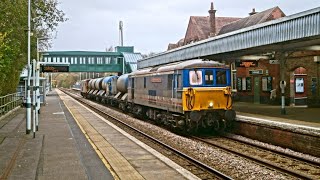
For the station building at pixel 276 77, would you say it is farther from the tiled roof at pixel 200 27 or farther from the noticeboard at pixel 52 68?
the tiled roof at pixel 200 27

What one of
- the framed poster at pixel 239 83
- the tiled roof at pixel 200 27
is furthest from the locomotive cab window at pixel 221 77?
the tiled roof at pixel 200 27

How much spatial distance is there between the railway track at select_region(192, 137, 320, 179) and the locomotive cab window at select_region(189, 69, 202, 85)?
2.25 m

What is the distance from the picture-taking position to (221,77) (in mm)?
16266

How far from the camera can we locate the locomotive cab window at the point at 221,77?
16188mm

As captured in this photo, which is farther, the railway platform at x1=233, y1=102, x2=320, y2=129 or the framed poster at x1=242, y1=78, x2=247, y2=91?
the framed poster at x1=242, y1=78, x2=247, y2=91

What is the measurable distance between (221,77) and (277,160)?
5.31 metres

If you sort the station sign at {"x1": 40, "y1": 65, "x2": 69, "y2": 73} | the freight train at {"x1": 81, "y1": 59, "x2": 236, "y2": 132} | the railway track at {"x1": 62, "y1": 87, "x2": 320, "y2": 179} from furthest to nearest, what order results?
1. the station sign at {"x1": 40, "y1": 65, "x2": 69, "y2": 73}
2. the freight train at {"x1": 81, "y1": 59, "x2": 236, "y2": 132}
3. the railway track at {"x1": 62, "y1": 87, "x2": 320, "y2": 179}

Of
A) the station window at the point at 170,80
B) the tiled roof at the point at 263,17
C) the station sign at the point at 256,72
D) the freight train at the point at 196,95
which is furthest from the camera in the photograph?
the tiled roof at the point at 263,17

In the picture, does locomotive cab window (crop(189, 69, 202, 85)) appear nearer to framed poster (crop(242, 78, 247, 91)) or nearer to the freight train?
the freight train

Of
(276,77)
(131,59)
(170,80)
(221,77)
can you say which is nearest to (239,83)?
(276,77)

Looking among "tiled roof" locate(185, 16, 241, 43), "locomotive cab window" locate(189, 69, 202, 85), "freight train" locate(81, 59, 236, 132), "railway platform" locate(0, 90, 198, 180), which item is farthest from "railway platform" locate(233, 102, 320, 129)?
"tiled roof" locate(185, 16, 241, 43)

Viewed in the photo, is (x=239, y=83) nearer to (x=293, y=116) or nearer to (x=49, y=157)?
(x=293, y=116)

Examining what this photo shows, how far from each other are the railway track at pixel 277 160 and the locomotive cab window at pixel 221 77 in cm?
237

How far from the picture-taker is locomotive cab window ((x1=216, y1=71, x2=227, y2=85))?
16.2 meters
